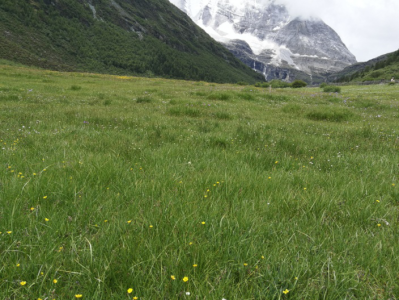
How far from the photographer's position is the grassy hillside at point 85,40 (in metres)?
97.9

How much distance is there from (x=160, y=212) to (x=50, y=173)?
1.83 meters

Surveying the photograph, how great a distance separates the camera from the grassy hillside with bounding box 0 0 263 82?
321ft

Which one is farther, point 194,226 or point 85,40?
point 85,40

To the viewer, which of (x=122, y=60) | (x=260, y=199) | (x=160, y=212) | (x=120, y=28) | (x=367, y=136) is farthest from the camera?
(x=120, y=28)

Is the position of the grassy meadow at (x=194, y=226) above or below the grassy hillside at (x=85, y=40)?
below

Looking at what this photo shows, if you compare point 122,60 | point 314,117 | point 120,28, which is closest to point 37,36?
point 122,60

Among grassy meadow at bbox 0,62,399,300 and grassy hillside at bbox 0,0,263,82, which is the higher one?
grassy hillside at bbox 0,0,263,82

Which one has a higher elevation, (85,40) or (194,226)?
(85,40)

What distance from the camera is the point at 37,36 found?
360 feet

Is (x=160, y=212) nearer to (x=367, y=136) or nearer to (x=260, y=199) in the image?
(x=260, y=199)

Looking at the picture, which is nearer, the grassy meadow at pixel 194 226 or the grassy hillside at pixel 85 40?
the grassy meadow at pixel 194 226

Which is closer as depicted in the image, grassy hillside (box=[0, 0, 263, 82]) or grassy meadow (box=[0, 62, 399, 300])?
grassy meadow (box=[0, 62, 399, 300])

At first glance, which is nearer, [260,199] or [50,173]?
[260,199]

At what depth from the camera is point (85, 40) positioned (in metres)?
135
